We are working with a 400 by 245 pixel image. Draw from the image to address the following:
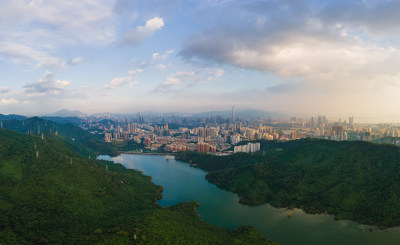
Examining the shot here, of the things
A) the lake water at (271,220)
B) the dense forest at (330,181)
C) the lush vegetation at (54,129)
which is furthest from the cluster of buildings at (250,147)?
the lush vegetation at (54,129)

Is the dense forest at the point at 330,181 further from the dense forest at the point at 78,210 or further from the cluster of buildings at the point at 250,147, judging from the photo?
the cluster of buildings at the point at 250,147

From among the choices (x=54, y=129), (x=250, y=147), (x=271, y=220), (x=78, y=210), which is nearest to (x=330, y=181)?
(x=271, y=220)

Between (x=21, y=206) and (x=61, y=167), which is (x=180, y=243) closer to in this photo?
(x=21, y=206)

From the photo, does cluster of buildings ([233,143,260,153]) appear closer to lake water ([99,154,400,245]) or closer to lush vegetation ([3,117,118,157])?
lake water ([99,154,400,245])

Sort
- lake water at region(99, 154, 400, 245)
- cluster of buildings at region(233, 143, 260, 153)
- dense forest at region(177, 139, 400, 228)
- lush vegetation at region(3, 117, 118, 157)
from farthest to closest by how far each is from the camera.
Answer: lush vegetation at region(3, 117, 118, 157)
cluster of buildings at region(233, 143, 260, 153)
dense forest at region(177, 139, 400, 228)
lake water at region(99, 154, 400, 245)

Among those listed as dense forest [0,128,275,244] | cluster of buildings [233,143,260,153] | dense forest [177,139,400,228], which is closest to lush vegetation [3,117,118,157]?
dense forest [0,128,275,244]

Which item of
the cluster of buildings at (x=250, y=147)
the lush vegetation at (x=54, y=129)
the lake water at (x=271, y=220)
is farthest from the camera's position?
the lush vegetation at (x=54, y=129)

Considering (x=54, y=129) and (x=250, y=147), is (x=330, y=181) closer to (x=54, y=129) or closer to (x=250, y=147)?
(x=250, y=147)
